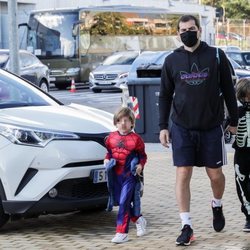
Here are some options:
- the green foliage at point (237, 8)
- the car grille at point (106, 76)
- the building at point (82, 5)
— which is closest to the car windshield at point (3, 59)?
the car grille at point (106, 76)

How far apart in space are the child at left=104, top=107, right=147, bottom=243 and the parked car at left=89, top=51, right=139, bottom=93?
22.9 meters

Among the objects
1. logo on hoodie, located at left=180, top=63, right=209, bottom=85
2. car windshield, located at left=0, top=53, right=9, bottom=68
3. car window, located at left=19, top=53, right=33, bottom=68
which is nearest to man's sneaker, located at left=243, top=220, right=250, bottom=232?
logo on hoodie, located at left=180, top=63, right=209, bottom=85

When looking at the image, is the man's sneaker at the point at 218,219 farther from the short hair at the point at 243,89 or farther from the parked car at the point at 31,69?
the parked car at the point at 31,69

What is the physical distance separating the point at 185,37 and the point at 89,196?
1.69 meters

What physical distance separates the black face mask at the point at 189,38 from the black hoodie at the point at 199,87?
0.08 metres

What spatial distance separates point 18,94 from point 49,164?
1.52 m

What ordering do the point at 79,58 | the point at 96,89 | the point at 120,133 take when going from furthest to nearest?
the point at 79,58, the point at 96,89, the point at 120,133

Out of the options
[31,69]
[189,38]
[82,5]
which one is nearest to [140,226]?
[189,38]

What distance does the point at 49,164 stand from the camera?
702 cm

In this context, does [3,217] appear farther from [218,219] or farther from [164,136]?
[218,219]

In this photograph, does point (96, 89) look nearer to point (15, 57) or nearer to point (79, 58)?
point (79, 58)

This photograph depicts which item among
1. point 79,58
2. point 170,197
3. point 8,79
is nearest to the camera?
point 8,79

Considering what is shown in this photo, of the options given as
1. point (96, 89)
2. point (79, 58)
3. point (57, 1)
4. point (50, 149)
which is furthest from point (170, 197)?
point (57, 1)

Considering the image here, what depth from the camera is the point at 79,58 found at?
34.2 m
